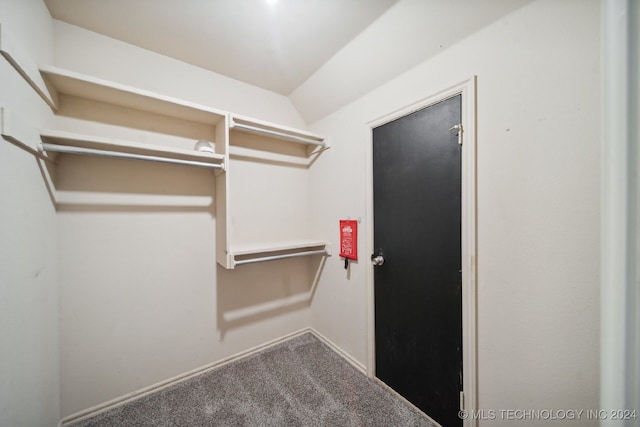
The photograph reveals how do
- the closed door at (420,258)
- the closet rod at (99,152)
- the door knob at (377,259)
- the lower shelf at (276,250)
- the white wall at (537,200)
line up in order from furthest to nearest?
the lower shelf at (276,250), the door knob at (377,259), the closed door at (420,258), the closet rod at (99,152), the white wall at (537,200)

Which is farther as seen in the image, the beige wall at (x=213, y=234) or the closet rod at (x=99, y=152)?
the closet rod at (x=99, y=152)

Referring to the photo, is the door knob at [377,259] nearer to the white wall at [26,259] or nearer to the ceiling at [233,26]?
the ceiling at [233,26]

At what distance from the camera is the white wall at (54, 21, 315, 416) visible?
1.42m

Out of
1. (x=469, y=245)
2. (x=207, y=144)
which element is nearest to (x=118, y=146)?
(x=207, y=144)

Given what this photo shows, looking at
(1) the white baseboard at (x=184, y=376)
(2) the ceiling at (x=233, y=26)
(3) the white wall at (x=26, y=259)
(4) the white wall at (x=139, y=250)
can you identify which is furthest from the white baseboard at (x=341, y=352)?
(2) the ceiling at (x=233, y=26)

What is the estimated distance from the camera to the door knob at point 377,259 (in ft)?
5.52

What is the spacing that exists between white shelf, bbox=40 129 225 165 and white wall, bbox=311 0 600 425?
5.33 feet

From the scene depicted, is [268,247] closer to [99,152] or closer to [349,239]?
[349,239]

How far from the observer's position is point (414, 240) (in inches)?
57.6

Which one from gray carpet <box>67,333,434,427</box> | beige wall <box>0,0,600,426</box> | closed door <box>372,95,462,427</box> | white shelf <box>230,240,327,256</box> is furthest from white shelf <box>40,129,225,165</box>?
gray carpet <box>67,333,434,427</box>

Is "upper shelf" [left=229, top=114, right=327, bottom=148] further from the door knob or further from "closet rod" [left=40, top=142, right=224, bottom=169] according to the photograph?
the door knob

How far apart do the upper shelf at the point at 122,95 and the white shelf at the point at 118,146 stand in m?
0.31

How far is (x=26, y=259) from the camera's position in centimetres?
104

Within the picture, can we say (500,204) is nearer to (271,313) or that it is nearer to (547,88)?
(547,88)
